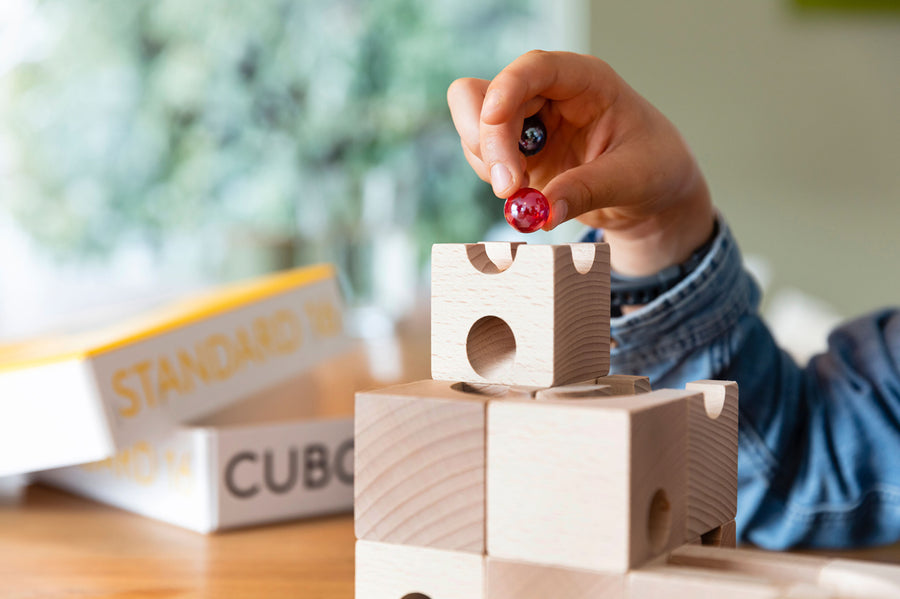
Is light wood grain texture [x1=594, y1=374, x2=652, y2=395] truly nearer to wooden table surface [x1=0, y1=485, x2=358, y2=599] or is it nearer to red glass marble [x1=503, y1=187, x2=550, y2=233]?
red glass marble [x1=503, y1=187, x2=550, y2=233]

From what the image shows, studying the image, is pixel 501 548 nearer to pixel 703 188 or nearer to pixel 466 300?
pixel 466 300

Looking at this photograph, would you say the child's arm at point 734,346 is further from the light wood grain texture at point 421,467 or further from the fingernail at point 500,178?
the light wood grain texture at point 421,467

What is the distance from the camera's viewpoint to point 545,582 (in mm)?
376

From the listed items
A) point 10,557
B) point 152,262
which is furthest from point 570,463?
point 152,262

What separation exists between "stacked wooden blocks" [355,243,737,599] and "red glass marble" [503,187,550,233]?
37 millimetres

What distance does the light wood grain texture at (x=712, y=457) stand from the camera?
0.42 metres

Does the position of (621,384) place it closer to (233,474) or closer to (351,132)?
(233,474)

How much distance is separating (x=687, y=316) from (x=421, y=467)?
16.5 inches

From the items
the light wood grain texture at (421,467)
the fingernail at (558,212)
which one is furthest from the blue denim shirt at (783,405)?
the light wood grain texture at (421,467)

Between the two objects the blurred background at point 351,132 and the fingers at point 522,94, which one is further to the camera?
the blurred background at point 351,132

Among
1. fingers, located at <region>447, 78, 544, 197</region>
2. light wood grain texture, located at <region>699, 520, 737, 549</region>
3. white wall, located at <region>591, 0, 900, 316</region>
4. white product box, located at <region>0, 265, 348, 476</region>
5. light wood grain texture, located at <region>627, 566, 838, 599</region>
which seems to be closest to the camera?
light wood grain texture, located at <region>627, 566, 838, 599</region>

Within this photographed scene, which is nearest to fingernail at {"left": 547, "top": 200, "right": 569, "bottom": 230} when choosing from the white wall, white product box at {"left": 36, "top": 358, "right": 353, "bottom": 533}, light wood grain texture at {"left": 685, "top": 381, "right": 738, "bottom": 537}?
light wood grain texture at {"left": 685, "top": 381, "right": 738, "bottom": 537}

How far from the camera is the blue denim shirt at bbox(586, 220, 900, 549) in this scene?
762 millimetres

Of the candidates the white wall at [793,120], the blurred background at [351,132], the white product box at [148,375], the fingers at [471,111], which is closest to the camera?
the fingers at [471,111]
